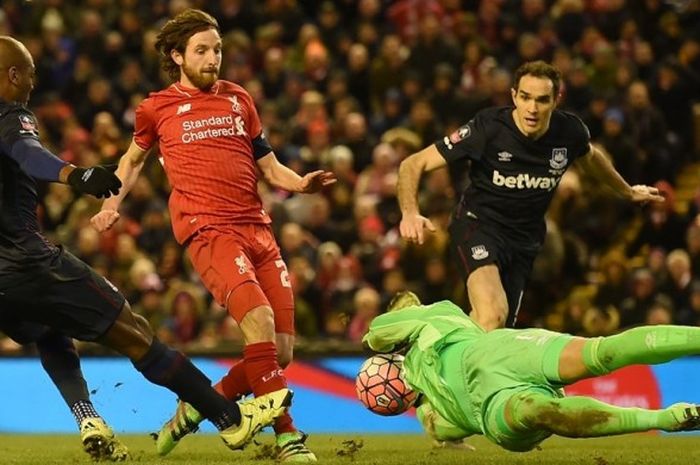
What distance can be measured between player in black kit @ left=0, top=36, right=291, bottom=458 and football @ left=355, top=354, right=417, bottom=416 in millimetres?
512

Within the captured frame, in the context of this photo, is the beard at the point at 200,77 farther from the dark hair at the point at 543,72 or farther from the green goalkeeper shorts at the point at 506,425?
the green goalkeeper shorts at the point at 506,425

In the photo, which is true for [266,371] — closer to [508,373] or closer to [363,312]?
[508,373]

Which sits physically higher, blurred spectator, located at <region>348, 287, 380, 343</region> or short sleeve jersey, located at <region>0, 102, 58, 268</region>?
blurred spectator, located at <region>348, 287, 380, 343</region>

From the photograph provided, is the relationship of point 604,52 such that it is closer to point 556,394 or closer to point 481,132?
point 481,132

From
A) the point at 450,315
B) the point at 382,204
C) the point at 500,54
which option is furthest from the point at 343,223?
the point at 450,315

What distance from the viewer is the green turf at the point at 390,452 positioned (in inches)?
348

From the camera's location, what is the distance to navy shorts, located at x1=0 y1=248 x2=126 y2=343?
8711 mm

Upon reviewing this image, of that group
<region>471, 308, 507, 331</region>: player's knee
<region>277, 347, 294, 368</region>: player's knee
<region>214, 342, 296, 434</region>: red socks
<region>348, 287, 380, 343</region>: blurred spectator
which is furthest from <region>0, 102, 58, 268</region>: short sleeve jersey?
<region>348, 287, 380, 343</region>: blurred spectator

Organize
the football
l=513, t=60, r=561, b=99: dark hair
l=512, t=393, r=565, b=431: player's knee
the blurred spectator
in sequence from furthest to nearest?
1. the blurred spectator
2. l=513, t=60, r=561, b=99: dark hair
3. the football
4. l=512, t=393, r=565, b=431: player's knee

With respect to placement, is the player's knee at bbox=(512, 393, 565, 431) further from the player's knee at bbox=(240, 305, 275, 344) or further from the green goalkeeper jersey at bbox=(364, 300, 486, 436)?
the player's knee at bbox=(240, 305, 275, 344)

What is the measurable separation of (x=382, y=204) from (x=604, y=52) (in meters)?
3.34

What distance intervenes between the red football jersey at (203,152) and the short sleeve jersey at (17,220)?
0.91 meters

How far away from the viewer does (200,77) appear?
31.0 feet

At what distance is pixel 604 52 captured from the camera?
1766 cm
